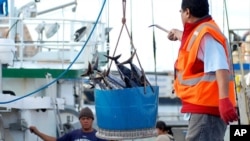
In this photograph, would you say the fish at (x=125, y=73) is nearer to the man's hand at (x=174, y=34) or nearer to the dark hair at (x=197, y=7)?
the man's hand at (x=174, y=34)

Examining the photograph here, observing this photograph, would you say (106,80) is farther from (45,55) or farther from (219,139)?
(45,55)

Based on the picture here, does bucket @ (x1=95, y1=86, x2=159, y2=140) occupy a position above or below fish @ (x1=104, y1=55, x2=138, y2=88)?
below

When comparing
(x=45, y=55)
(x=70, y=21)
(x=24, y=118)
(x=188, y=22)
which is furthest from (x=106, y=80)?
(x=45, y=55)

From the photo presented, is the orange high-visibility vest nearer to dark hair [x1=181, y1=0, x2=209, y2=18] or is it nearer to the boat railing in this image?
dark hair [x1=181, y1=0, x2=209, y2=18]

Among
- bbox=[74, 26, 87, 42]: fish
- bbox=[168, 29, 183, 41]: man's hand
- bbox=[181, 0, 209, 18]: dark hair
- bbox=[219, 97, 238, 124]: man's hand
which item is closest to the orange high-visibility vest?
bbox=[181, 0, 209, 18]: dark hair

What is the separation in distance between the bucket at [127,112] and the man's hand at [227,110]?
3.17ft

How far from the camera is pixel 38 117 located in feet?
34.7

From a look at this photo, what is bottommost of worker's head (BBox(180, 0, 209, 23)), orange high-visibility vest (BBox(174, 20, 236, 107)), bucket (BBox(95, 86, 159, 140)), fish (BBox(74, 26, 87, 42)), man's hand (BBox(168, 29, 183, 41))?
bucket (BBox(95, 86, 159, 140))

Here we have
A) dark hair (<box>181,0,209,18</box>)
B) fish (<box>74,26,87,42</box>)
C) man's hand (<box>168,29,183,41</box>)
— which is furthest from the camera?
fish (<box>74,26,87,42</box>)

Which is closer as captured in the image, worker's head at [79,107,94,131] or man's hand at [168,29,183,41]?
man's hand at [168,29,183,41]

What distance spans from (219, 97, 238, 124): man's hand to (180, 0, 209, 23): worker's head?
67 cm

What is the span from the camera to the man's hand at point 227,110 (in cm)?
500

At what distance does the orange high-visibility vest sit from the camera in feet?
17.3

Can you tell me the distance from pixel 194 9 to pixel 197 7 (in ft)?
0.08
